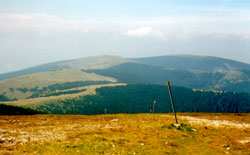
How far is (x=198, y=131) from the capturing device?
4706 centimetres

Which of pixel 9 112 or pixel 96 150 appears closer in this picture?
pixel 96 150

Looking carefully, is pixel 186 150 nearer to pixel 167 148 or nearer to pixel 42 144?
pixel 167 148

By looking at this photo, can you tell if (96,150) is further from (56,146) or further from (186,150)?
(186,150)

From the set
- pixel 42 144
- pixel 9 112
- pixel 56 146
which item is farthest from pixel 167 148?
pixel 9 112

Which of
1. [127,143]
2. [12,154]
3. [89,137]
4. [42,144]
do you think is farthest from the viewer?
[89,137]

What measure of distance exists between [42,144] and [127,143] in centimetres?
1290

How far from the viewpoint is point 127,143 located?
34.7m

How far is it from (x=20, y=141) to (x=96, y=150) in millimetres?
12477

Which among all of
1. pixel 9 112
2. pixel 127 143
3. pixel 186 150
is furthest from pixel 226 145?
pixel 9 112

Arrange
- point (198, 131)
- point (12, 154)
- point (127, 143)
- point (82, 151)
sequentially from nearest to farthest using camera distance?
point (12, 154) → point (82, 151) → point (127, 143) → point (198, 131)

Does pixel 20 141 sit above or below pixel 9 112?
above

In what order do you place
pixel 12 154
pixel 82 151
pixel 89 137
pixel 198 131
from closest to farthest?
1. pixel 12 154
2. pixel 82 151
3. pixel 89 137
4. pixel 198 131

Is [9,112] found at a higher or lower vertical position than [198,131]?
lower

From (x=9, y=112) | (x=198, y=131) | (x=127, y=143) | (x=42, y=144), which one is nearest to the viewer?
(x=42, y=144)
